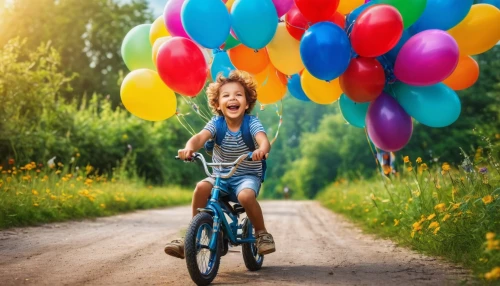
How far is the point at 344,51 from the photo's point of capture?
188 inches

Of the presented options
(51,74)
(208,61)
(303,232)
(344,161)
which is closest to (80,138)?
(51,74)

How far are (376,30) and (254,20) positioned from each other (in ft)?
3.65

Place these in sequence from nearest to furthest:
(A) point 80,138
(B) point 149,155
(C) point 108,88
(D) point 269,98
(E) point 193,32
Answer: (E) point 193,32 < (D) point 269,98 < (A) point 80,138 < (B) point 149,155 < (C) point 108,88

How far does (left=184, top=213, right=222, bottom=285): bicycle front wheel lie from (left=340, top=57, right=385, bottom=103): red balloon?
1990 mm

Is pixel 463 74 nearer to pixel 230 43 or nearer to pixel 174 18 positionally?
pixel 230 43

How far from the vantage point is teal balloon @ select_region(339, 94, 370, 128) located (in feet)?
18.5

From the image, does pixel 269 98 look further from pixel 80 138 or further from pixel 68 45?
pixel 68 45

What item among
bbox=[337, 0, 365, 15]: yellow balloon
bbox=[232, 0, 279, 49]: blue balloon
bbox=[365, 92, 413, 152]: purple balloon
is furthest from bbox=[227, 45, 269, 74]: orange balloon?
bbox=[365, 92, 413, 152]: purple balloon

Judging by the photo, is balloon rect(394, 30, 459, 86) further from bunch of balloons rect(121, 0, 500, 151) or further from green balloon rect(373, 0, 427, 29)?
green balloon rect(373, 0, 427, 29)

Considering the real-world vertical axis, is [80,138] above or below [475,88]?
below

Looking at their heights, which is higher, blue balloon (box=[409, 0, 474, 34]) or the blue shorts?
blue balloon (box=[409, 0, 474, 34])

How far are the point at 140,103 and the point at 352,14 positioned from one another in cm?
234

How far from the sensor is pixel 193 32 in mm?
5016

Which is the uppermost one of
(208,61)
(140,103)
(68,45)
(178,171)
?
(68,45)
